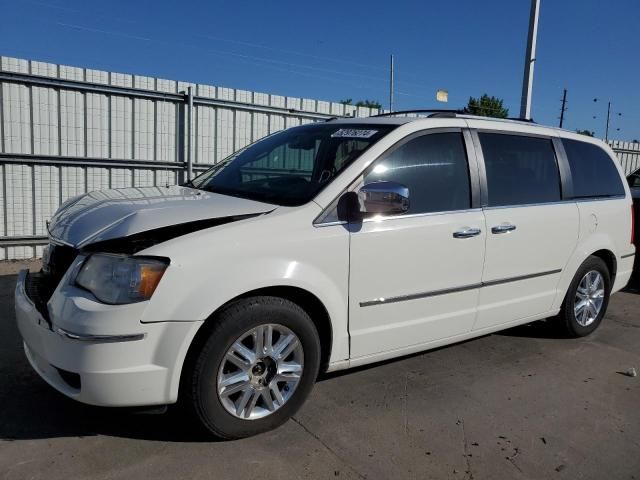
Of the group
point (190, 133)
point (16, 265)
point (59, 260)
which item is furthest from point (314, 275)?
point (190, 133)

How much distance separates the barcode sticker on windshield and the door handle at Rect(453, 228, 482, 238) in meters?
0.86

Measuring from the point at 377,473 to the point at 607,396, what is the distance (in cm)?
201

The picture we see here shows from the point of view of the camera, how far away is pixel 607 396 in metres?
3.74

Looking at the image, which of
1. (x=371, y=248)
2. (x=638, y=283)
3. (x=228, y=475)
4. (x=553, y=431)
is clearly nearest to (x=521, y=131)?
(x=371, y=248)

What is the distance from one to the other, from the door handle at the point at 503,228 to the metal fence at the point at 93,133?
18.4ft

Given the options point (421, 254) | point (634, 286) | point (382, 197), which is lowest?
point (634, 286)

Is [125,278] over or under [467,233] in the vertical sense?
under

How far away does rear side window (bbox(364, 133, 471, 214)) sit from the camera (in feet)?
11.2

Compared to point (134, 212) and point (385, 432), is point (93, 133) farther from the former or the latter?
point (385, 432)

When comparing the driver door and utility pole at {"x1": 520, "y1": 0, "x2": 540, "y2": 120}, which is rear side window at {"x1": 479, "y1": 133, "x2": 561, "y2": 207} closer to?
the driver door

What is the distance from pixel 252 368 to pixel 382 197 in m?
1.19

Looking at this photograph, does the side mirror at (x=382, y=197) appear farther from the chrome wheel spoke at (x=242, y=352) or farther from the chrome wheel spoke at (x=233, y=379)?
the chrome wheel spoke at (x=233, y=379)

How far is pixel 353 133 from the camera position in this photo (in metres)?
3.65

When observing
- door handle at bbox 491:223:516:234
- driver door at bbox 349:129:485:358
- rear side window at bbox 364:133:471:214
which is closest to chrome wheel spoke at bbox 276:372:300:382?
driver door at bbox 349:129:485:358
